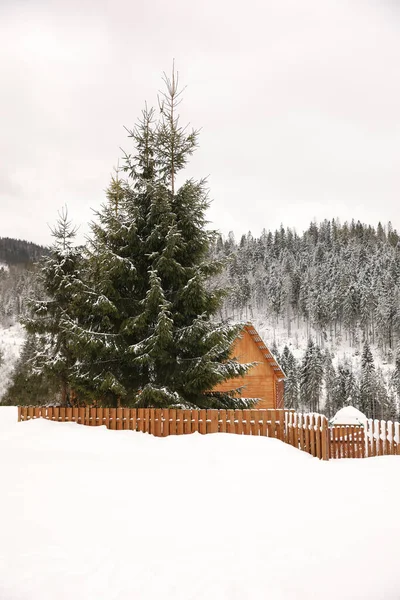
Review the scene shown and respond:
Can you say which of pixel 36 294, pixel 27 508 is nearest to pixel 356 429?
pixel 27 508

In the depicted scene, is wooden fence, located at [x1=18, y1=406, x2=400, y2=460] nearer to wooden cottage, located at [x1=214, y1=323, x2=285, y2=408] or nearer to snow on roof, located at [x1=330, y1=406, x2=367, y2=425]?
snow on roof, located at [x1=330, y1=406, x2=367, y2=425]

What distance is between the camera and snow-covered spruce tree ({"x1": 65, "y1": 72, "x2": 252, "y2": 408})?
13.6 metres

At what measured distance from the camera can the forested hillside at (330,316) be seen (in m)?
87.2

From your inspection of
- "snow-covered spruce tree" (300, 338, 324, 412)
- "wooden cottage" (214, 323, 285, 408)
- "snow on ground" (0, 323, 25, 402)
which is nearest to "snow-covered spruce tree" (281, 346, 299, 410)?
"snow-covered spruce tree" (300, 338, 324, 412)

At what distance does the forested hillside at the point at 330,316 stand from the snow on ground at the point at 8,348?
5637 centimetres

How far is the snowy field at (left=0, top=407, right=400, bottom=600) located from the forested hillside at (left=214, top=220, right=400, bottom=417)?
254ft

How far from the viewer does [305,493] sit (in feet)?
24.1

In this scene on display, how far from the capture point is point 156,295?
13.5 meters

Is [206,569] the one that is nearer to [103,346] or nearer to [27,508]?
[27,508]

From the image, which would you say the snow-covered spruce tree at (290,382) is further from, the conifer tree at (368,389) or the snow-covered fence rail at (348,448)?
the snow-covered fence rail at (348,448)

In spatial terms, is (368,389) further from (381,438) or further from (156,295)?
(156,295)

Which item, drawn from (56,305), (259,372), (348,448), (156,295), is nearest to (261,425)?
(348,448)

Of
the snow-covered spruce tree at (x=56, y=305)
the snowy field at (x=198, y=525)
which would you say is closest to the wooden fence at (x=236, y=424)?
the snowy field at (x=198, y=525)

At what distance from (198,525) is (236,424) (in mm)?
Result: 6332
